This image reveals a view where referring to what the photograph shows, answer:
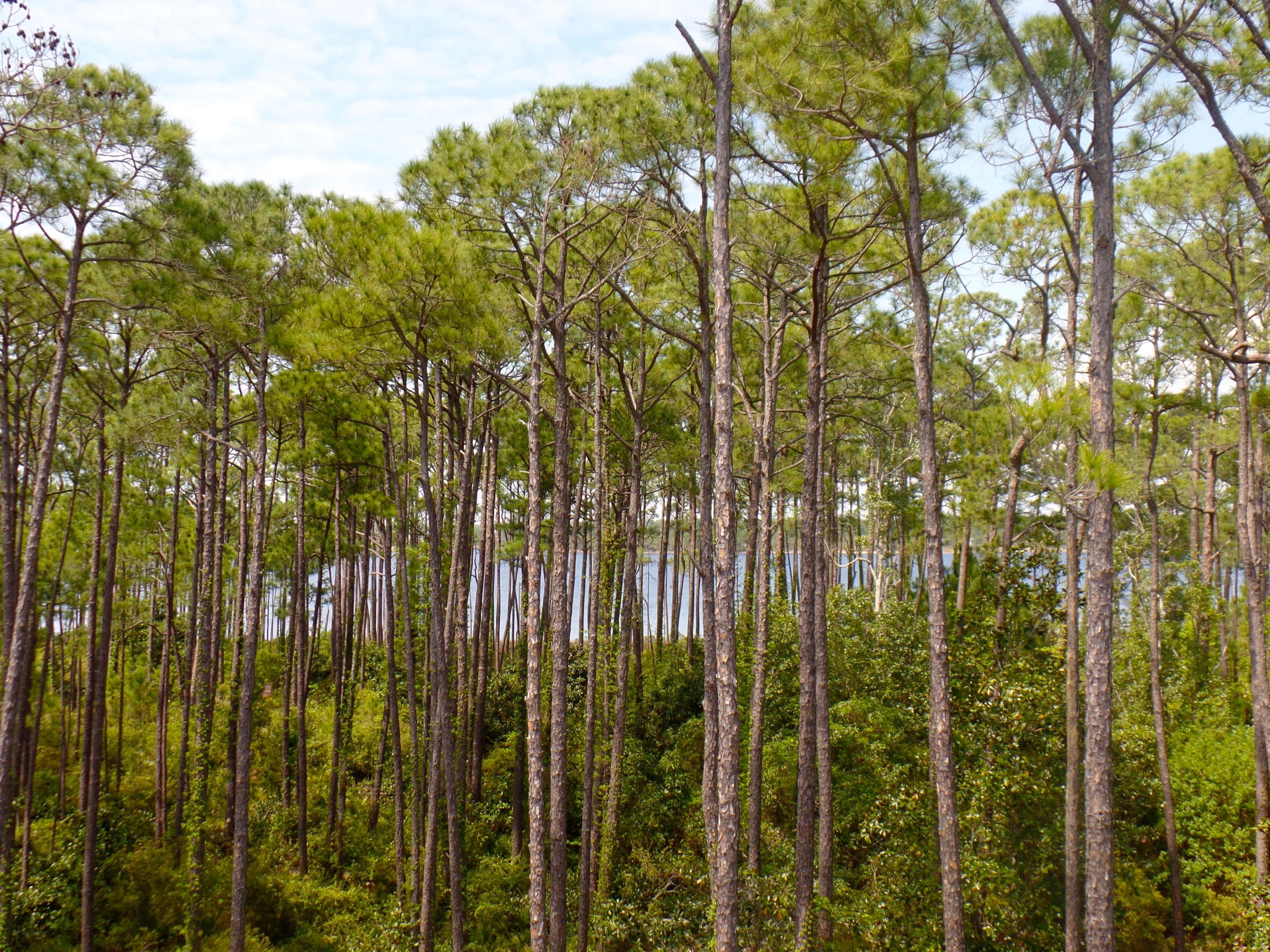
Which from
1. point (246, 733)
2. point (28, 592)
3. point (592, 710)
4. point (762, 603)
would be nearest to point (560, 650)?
point (592, 710)

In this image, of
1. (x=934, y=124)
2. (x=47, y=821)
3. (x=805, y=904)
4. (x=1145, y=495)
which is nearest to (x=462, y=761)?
(x=805, y=904)

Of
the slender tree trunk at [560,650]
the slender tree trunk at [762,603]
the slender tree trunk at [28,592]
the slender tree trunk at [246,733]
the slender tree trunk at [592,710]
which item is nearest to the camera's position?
the slender tree trunk at [28,592]

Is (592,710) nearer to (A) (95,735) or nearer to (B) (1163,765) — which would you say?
(A) (95,735)

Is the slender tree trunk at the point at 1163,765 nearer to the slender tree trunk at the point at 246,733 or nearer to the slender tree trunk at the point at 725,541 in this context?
the slender tree trunk at the point at 725,541

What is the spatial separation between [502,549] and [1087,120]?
1768cm

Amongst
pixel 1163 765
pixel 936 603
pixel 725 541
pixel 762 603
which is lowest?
pixel 1163 765

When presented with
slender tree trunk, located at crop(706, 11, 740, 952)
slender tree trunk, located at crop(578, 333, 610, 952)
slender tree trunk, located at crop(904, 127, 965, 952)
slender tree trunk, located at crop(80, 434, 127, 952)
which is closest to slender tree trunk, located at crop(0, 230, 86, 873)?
slender tree trunk, located at crop(80, 434, 127, 952)

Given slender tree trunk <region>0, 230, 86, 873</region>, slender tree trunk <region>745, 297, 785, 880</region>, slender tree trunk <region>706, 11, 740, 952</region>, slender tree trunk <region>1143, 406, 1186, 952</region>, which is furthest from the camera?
slender tree trunk <region>1143, 406, 1186, 952</region>

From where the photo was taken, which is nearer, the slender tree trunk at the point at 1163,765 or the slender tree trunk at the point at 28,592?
the slender tree trunk at the point at 28,592

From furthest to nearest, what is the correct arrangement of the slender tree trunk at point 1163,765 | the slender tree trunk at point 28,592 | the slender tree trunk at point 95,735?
1. the slender tree trunk at point 1163,765
2. the slender tree trunk at point 95,735
3. the slender tree trunk at point 28,592

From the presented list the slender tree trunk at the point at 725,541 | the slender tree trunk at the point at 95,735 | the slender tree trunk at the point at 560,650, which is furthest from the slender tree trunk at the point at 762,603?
the slender tree trunk at the point at 95,735

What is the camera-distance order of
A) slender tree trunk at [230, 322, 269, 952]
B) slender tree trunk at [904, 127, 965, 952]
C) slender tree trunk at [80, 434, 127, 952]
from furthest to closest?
slender tree trunk at [80, 434, 127, 952] → slender tree trunk at [230, 322, 269, 952] → slender tree trunk at [904, 127, 965, 952]

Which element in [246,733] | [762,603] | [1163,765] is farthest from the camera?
[1163,765]

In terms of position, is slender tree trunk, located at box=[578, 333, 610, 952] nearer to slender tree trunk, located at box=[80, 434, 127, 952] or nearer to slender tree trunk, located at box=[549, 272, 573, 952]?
slender tree trunk, located at box=[549, 272, 573, 952]
